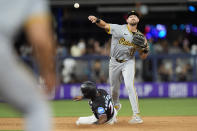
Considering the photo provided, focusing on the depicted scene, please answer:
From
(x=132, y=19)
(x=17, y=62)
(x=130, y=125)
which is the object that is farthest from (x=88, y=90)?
(x=17, y=62)

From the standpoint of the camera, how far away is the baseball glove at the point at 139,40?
26.1ft

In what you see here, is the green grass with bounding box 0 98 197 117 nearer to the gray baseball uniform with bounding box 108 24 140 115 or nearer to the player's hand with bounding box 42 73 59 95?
the gray baseball uniform with bounding box 108 24 140 115

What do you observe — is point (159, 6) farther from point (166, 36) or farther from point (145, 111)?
point (145, 111)

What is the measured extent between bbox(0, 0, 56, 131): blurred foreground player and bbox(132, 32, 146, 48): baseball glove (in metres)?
5.31

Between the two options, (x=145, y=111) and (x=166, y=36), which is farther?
(x=166, y=36)

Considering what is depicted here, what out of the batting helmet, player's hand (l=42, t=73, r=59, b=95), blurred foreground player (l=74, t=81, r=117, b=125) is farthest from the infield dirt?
player's hand (l=42, t=73, r=59, b=95)

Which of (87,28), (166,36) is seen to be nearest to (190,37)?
(166,36)

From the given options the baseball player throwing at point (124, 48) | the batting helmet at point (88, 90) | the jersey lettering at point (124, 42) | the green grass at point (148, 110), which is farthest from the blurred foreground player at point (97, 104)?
the green grass at point (148, 110)

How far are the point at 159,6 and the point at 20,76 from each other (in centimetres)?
1559

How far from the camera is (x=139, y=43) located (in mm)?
7988

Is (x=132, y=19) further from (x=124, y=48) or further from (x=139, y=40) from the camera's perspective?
(x=124, y=48)

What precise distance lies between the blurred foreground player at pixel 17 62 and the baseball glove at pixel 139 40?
209 inches

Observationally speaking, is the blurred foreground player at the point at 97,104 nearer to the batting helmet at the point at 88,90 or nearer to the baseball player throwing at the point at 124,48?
the batting helmet at the point at 88,90

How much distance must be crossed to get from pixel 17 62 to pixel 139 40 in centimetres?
543
